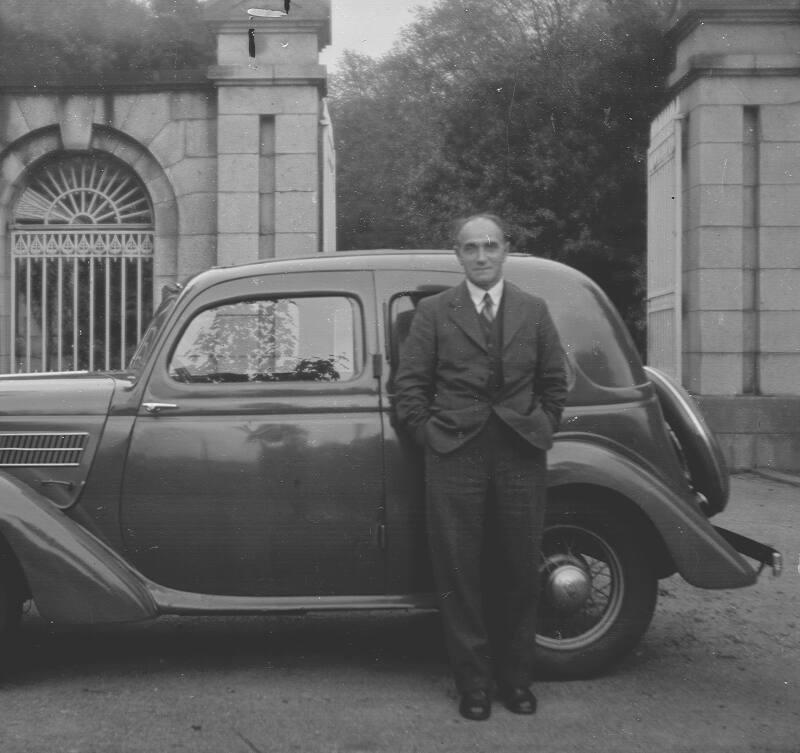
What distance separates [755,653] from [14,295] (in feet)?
30.9

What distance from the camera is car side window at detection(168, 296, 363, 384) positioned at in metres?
5.00

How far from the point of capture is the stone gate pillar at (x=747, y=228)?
12.3 m

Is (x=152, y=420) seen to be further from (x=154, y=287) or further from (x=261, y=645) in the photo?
(x=154, y=287)

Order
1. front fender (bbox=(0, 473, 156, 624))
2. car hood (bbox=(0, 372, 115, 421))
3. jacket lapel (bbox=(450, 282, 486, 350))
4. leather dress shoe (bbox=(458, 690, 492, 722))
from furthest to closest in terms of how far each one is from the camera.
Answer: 1. car hood (bbox=(0, 372, 115, 421))
2. front fender (bbox=(0, 473, 156, 624))
3. jacket lapel (bbox=(450, 282, 486, 350))
4. leather dress shoe (bbox=(458, 690, 492, 722))

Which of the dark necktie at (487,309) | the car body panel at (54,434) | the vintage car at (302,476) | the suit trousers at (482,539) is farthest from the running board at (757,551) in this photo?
the car body panel at (54,434)

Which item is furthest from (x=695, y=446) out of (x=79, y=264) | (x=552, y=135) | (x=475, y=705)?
(x=552, y=135)

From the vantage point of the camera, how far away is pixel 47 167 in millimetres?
12672

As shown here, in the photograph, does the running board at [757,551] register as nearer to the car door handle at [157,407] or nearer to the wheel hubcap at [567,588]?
the wheel hubcap at [567,588]

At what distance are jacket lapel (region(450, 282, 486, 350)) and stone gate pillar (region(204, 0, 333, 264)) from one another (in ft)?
25.5

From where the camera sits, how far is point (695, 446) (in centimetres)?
518

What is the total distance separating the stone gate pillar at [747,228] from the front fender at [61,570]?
865 centimetres

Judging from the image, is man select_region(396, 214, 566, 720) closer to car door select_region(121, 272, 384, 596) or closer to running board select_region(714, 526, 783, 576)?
car door select_region(121, 272, 384, 596)

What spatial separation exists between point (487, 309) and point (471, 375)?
29 centimetres

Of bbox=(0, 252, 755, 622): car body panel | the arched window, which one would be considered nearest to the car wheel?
bbox=(0, 252, 755, 622): car body panel
